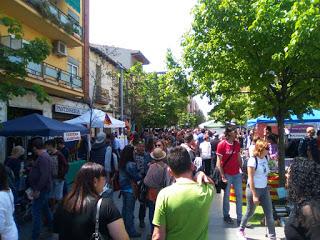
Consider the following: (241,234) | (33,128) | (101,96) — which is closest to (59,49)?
(101,96)

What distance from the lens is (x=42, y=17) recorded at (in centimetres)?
1903

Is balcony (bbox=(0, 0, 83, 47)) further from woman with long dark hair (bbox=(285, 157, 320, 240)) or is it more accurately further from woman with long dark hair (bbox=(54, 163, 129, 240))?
woman with long dark hair (bbox=(285, 157, 320, 240))

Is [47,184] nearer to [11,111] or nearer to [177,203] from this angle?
[177,203]

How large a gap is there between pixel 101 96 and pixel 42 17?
1279 centimetres

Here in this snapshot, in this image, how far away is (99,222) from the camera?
3275 millimetres

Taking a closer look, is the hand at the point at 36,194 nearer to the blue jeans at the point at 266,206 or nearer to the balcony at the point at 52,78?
the blue jeans at the point at 266,206

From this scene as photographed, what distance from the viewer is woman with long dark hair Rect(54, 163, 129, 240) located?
3.29m

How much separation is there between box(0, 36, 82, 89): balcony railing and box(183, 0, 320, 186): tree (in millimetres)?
8574

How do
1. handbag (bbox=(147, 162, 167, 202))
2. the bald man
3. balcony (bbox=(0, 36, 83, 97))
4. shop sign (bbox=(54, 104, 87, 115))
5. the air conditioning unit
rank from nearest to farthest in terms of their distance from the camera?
handbag (bbox=(147, 162, 167, 202)) → the bald man → balcony (bbox=(0, 36, 83, 97)) → the air conditioning unit → shop sign (bbox=(54, 104, 87, 115))

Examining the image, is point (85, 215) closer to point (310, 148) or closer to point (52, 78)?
point (310, 148)

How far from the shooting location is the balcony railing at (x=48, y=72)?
16656mm

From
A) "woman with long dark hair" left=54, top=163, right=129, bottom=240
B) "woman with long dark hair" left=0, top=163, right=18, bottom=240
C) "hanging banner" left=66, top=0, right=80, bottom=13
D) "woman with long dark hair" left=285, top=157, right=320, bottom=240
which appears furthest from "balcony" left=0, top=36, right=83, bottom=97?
"woman with long dark hair" left=285, top=157, right=320, bottom=240

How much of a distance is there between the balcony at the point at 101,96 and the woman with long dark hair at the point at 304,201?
27.4 meters

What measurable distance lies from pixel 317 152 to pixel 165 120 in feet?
94.3
